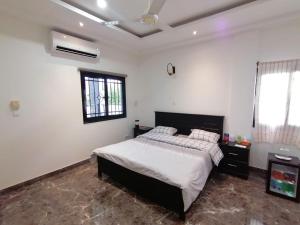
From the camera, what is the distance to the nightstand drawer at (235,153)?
281 centimetres

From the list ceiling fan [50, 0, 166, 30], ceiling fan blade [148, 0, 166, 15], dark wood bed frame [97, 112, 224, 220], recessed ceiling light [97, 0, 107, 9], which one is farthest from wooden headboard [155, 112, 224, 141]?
recessed ceiling light [97, 0, 107, 9]

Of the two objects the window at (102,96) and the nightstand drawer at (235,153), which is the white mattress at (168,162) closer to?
the nightstand drawer at (235,153)

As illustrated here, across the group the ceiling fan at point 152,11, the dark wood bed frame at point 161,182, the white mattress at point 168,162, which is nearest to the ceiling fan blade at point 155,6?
the ceiling fan at point 152,11

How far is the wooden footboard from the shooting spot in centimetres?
195

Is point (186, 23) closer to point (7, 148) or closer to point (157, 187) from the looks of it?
point (157, 187)

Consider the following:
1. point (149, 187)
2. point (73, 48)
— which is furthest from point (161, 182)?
point (73, 48)

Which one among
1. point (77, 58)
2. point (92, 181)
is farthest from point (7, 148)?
point (77, 58)

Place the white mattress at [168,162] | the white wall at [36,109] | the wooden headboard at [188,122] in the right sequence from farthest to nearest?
the wooden headboard at [188,122] < the white wall at [36,109] < the white mattress at [168,162]

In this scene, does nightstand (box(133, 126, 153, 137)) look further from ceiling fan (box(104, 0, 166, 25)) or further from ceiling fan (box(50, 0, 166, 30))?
ceiling fan (box(104, 0, 166, 25))

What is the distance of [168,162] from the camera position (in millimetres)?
→ 2316

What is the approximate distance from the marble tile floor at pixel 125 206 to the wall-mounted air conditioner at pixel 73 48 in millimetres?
2375

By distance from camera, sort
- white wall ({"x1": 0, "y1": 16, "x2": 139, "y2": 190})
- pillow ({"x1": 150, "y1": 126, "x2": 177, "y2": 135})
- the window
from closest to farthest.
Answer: white wall ({"x1": 0, "y1": 16, "x2": 139, "y2": 190}), the window, pillow ({"x1": 150, "y1": 126, "x2": 177, "y2": 135})

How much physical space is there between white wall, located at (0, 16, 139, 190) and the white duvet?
90 centimetres

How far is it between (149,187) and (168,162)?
1.41 feet
